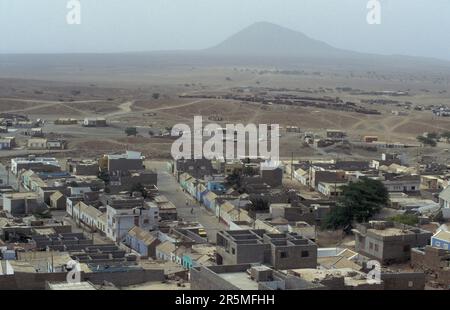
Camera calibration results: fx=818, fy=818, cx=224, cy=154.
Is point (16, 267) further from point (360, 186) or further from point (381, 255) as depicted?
point (360, 186)

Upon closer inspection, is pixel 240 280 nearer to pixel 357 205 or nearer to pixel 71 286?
pixel 71 286

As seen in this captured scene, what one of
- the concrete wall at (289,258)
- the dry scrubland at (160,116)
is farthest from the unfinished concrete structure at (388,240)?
the dry scrubland at (160,116)

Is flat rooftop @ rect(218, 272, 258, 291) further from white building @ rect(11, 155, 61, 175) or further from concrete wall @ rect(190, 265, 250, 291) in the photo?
white building @ rect(11, 155, 61, 175)

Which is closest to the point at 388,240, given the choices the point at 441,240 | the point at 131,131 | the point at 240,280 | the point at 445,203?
the point at 441,240

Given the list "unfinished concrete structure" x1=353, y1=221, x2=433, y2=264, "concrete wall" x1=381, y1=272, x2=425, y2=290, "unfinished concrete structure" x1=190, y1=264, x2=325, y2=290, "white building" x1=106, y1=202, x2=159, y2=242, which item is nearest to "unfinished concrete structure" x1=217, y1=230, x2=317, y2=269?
"concrete wall" x1=381, y1=272, x2=425, y2=290
